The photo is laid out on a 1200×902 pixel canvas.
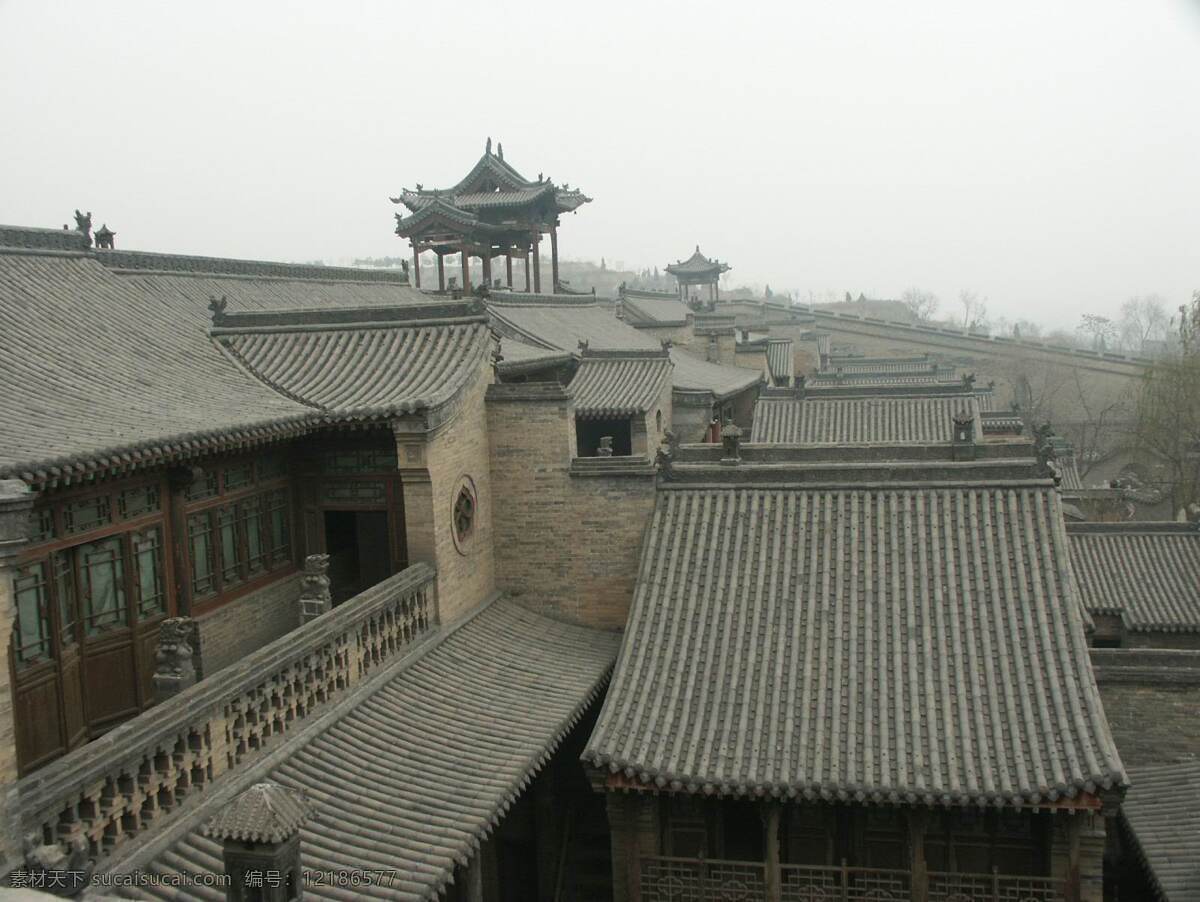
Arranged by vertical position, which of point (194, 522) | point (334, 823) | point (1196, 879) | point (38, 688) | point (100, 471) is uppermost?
point (100, 471)

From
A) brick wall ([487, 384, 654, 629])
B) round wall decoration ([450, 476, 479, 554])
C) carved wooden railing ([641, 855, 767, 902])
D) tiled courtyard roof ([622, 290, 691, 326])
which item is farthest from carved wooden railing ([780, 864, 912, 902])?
tiled courtyard roof ([622, 290, 691, 326])

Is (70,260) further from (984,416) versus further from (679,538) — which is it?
(984,416)

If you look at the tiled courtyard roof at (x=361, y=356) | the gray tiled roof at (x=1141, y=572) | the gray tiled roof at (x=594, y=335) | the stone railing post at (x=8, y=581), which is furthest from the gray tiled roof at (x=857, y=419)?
the stone railing post at (x=8, y=581)

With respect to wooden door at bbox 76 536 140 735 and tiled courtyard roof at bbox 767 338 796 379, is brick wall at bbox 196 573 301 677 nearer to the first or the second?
wooden door at bbox 76 536 140 735

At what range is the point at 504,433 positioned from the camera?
12969 mm

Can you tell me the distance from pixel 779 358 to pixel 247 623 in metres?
34.4

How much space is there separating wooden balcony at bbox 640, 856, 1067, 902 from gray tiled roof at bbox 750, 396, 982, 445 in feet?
50.4

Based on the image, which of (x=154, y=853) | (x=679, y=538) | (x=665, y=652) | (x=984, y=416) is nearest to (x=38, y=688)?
(x=154, y=853)

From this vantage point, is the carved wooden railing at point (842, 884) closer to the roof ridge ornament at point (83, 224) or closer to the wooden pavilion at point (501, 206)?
the roof ridge ornament at point (83, 224)

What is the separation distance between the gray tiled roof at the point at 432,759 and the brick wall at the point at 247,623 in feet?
7.42

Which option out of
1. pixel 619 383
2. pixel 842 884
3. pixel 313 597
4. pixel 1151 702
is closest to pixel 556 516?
pixel 313 597

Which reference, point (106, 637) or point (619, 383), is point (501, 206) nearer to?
point (619, 383)

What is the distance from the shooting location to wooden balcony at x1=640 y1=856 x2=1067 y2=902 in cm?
938

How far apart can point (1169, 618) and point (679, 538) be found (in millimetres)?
12081
